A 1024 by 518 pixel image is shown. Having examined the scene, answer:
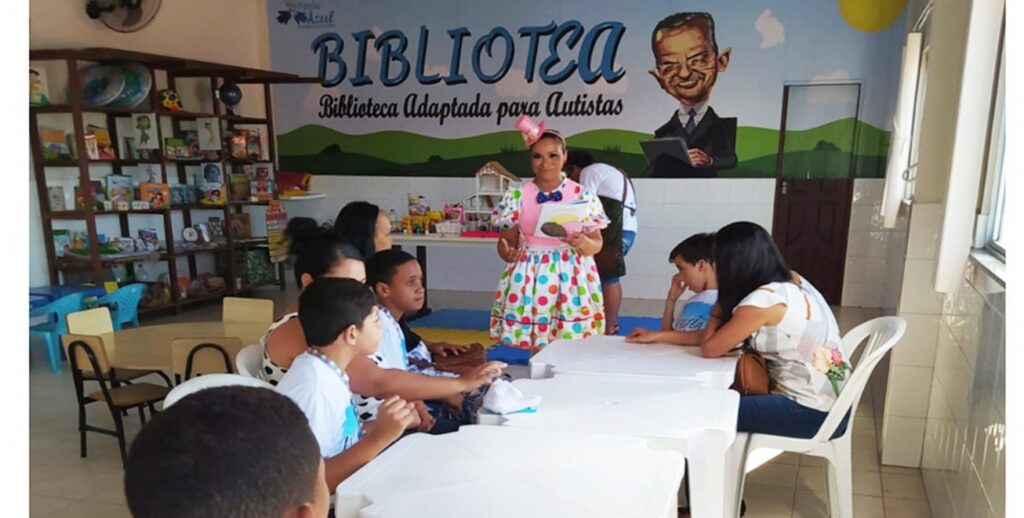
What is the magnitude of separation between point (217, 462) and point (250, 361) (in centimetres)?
151

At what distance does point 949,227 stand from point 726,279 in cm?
70

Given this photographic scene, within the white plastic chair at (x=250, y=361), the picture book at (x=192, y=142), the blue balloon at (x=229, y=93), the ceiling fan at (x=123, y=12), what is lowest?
the white plastic chair at (x=250, y=361)

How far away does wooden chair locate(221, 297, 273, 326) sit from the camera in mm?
3752

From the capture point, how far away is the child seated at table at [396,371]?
6.20 feet

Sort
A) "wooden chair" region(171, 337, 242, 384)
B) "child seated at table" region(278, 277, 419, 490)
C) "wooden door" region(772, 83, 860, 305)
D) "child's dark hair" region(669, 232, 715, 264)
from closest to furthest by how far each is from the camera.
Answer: "child seated at table" region(278, 277, 419, 490)
"child's dark hair" region(669, 232, 715, 264)
"wooden chair" region(171, 337, 242, 384)
"wooden door" region(772, 83, 860, 305)

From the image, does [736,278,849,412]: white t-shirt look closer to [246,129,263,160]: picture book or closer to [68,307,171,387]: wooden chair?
[68,307,171,387]: wooden chair

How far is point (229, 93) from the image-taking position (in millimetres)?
6867

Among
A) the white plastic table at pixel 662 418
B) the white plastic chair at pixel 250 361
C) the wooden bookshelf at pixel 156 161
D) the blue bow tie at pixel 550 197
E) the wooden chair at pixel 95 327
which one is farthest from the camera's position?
the wooden bookshelf at pixel 156 161

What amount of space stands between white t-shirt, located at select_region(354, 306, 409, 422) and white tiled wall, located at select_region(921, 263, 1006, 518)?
1.67 meters

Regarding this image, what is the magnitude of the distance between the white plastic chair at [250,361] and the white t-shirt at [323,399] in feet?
1.99

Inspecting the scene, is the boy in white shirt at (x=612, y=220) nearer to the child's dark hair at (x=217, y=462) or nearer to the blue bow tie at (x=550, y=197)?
the blue bow tie at (x=550, y=197)

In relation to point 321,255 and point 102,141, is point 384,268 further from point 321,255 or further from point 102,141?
point 102,141

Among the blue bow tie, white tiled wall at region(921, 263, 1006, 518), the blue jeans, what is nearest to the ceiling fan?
the blue bow tie

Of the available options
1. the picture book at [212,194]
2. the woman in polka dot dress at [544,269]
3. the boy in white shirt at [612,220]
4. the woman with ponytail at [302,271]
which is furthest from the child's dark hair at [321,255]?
the picture book at [212,194]
